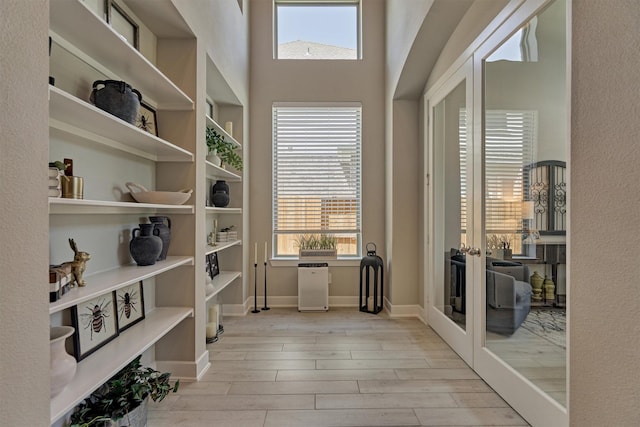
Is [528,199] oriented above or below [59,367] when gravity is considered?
above

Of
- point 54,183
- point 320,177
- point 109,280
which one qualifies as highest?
point 320,177

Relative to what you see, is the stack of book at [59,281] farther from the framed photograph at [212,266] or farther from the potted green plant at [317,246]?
the potted green plant at [317,246]

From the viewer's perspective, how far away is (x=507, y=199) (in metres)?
2.12

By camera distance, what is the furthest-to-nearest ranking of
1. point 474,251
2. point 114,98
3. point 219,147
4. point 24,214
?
point 219,147 < point 474,251 < point 114,98 < point 24,214

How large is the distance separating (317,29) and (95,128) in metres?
3.62

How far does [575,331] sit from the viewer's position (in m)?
1.23

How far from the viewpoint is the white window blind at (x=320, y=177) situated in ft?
14.0

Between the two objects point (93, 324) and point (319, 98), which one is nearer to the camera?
point (93, 324)

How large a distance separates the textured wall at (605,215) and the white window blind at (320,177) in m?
3.06

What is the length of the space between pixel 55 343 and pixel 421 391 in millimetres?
1996

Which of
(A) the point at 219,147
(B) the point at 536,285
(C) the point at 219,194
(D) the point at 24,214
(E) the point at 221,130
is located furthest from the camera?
(C) the point at 219,194

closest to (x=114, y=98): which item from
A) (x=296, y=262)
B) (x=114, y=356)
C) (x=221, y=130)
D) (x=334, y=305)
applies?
(x=114, y=356)

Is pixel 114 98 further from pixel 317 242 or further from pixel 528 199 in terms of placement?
pixel 317 242

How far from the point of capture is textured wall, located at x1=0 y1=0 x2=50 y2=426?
0.81 meters
